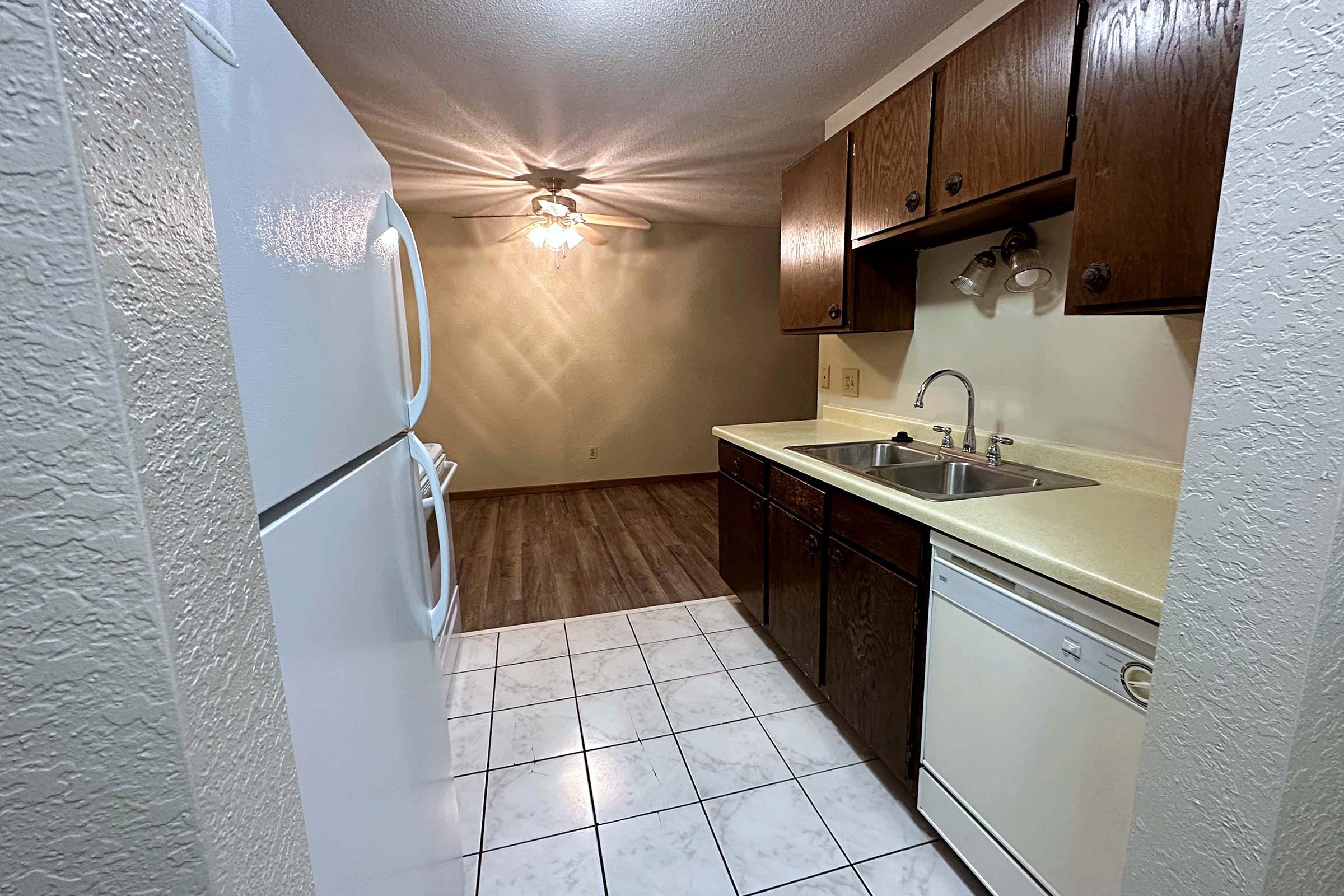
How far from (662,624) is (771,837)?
1163 mm

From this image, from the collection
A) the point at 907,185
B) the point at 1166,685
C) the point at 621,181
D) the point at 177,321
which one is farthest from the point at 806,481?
the point at 621,181

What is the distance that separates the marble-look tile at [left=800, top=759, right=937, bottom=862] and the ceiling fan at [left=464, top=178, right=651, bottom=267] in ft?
9.78

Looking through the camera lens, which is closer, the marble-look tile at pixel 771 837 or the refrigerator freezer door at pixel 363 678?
the refrigerator freezer door at pixel 363 678

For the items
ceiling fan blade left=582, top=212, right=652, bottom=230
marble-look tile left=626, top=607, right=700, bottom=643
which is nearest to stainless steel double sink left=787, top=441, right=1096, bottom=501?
marble-look tile left=626, top=607, right=700, bottom=643

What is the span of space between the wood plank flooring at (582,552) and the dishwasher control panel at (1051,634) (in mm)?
1748

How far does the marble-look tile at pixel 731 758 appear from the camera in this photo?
5.22 ft

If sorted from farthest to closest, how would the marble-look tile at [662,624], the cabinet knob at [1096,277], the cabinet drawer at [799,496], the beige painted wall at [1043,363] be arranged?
the marble-look tile at [662,624] < the cabinet drawer at [799,496] < the beige painted wall at [1043,363] < the cabinet knob at [1096,277]

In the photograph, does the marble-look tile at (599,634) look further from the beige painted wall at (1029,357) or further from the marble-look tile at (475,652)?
the beige painted wall at (1029,357)

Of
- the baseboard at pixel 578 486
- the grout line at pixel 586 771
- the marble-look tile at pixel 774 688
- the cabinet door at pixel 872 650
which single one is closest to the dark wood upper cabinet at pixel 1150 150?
the cabinet door at pixel 872 650

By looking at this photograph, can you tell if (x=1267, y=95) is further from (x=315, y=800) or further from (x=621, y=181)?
(x=621, y=181)

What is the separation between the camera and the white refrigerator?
18.0 inches

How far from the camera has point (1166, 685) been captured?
602mm

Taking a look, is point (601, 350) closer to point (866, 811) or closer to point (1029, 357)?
point (1029, 357)

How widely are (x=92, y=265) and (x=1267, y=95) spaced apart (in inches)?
35.0
